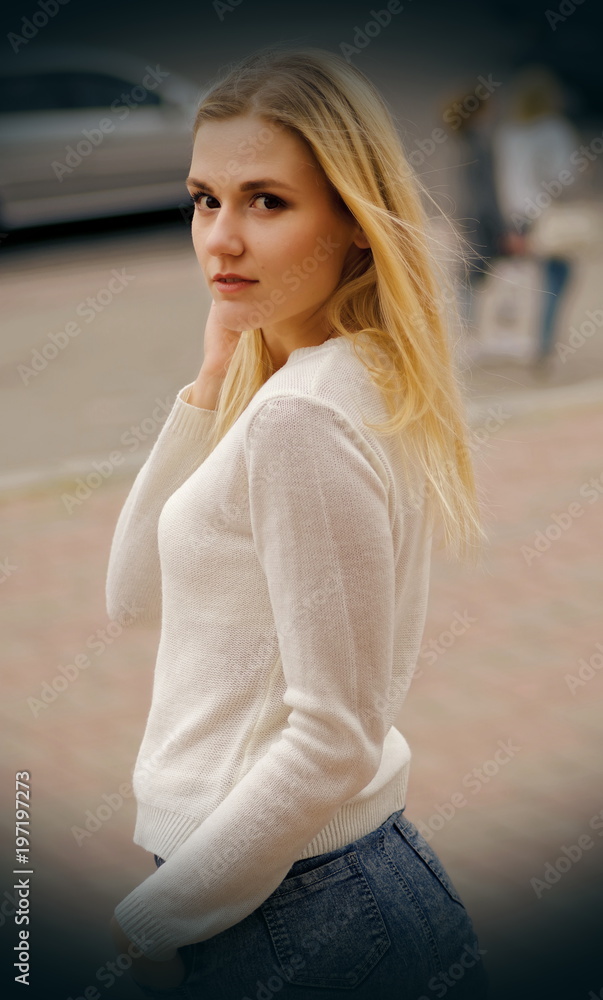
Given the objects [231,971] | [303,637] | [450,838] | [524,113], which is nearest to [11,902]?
[450,838]

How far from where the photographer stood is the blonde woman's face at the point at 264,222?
66.1 inches

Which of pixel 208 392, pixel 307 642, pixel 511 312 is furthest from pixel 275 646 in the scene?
pixel 511 312

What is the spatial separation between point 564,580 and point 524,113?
512 cm

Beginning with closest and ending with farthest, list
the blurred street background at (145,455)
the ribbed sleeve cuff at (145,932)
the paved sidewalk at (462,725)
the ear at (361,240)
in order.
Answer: the ribbed sleeve cuff at (145,932) → the ear at (361,240) → the paved sidewalk at (462,725) → the blurred street background at (145,455)

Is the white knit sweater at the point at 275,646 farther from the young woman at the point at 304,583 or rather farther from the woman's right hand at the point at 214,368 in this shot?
the woman's right hand at the point at 214,368

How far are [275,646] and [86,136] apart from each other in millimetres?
14316

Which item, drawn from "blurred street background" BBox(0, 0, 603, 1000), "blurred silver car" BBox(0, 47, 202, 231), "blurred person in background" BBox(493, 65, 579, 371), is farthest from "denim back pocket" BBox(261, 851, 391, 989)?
"blurred silver car" BBox(0, 47, 202, 231)

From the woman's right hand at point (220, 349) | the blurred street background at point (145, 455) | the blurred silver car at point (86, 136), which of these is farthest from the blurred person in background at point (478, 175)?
the woman's right hand at point (220, 349)

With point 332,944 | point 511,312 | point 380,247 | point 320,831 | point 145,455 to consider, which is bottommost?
point 145,455

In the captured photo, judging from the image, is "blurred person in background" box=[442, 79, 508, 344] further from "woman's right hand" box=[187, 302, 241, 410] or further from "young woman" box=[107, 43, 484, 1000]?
"young woman" box=[107, 43, 484, 1000]

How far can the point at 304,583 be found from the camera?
5.09 ft

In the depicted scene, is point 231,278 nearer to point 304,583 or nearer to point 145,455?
point 304,583

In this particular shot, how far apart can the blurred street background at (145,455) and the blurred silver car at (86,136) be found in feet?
0.13

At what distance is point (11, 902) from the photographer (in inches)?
154
